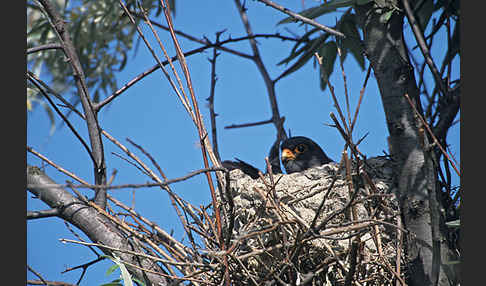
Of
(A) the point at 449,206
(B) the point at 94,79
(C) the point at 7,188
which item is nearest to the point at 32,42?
(B) the point at 94,79

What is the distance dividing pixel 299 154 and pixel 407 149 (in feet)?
4.14

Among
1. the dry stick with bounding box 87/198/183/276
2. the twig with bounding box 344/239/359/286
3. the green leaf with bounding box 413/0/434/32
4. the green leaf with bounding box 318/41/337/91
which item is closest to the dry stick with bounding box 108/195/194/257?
the dry stick with bounding box 87/198/183/276

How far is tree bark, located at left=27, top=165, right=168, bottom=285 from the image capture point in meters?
2.58

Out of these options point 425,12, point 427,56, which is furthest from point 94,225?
point 425,12

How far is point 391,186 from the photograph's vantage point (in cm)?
280

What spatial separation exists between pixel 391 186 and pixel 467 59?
786mm

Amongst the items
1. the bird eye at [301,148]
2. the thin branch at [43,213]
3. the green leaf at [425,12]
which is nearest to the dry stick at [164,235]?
the thin branch at [43,213]

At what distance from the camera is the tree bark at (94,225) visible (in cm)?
258

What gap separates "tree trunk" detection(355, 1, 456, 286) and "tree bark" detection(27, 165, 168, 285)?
3.92 feet

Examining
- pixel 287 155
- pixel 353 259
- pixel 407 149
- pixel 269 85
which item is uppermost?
pixel 269 85

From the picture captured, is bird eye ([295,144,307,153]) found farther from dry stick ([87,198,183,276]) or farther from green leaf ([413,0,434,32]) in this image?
dry stick ([87,198,183,276])

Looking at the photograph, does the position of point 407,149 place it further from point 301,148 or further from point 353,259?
point 301,148

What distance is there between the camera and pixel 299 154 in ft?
12.9

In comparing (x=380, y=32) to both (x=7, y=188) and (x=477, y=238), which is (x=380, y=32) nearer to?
(x=477, y=238)
